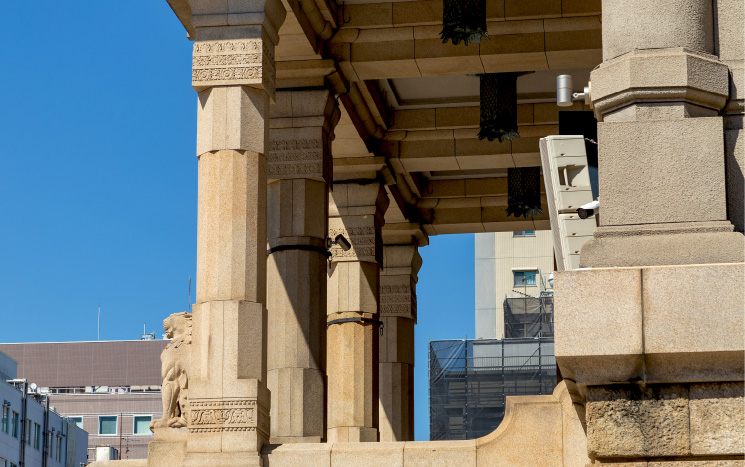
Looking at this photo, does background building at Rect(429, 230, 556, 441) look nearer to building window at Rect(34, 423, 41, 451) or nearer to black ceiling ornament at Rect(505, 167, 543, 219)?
building window at Rect(34, 423, 41, 451)

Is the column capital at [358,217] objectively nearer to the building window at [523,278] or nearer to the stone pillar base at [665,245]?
the stone pillar base at [665,245]

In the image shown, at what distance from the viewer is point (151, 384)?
394 feet

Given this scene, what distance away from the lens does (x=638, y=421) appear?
32.6 ft

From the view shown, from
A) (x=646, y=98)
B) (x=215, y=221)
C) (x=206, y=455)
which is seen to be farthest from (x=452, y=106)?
(x=646, y=98)

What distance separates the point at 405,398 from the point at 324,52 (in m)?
13.7

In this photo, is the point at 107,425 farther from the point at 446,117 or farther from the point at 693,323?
the point at 693,323

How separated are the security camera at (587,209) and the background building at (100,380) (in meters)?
105

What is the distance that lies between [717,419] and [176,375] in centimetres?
1091

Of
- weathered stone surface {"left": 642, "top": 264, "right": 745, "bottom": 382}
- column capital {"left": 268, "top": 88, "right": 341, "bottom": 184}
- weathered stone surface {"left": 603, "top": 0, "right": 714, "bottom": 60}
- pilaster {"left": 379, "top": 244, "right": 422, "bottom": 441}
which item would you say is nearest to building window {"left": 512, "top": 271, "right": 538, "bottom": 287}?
pilaster {"left": 379, "top": 244, "right": 422, "bottom": 441}

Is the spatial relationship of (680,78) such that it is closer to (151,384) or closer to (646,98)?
(646,98)

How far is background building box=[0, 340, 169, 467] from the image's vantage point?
115 m

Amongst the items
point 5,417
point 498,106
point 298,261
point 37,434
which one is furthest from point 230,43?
point 37,434

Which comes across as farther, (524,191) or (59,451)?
(59,451)

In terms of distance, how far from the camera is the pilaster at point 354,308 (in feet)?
99.9
